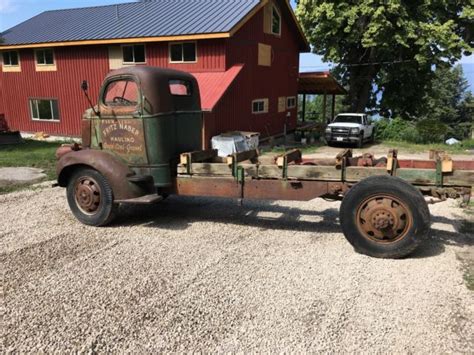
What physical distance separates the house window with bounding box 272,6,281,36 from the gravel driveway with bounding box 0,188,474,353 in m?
16.9

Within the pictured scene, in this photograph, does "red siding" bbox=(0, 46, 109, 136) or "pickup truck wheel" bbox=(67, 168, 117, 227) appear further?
"red siding" bbox=(0, 46, 109, 136)

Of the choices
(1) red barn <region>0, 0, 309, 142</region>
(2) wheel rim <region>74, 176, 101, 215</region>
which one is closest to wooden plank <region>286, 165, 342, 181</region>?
(2) wheel rim <region>74, 176, 101, 215</region>

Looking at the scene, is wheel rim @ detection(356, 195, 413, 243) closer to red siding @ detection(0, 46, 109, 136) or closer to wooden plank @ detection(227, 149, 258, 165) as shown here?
wooden plank @ detection(227, 149, 258, 165)

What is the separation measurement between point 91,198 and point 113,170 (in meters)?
0.71

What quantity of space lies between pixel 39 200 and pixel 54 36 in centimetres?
Answer: 1545

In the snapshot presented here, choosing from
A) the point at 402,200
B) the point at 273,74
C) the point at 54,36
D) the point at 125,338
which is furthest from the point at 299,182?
the point at 54,36

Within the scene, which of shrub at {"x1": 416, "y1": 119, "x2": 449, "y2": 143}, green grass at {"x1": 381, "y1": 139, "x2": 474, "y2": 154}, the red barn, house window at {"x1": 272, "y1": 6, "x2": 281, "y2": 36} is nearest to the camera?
the red barn

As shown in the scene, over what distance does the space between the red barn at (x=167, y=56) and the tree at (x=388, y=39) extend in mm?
2319

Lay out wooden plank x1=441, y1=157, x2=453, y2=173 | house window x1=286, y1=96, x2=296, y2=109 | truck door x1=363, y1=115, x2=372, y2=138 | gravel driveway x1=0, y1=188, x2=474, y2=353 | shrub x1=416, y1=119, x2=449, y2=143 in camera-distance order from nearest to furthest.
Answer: gravel driveway x1=0, y1=188, x2=474, y2=353 → wooden plank x1=441, y1=157, x2=453, y2=173 → truck door x1=363, y1=115, x2=372, y2=138 → shrub x1=416, y1=119, x2=449, y2=143 → house window x1=286, y1=96, x2=296, y2=109

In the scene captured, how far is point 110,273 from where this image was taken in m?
5.58

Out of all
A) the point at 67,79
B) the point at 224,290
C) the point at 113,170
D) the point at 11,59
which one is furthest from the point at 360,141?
the point at 11,59

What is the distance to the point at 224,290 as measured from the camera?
5.09 metres

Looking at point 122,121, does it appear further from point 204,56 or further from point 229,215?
point 204,56

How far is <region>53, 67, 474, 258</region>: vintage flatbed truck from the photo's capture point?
231 inches
